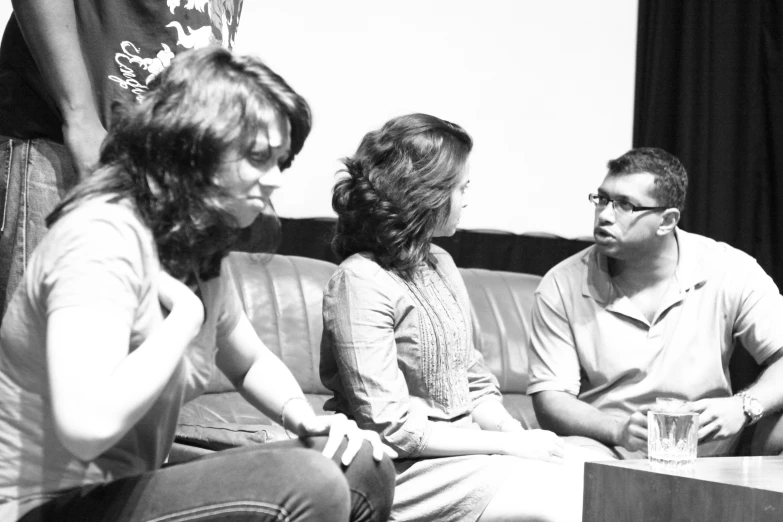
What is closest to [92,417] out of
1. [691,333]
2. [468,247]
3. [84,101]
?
[84,101]

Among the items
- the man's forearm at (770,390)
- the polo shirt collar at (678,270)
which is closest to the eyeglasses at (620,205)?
the polo shirt collar at (678,270)

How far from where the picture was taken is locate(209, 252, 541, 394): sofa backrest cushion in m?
2.70

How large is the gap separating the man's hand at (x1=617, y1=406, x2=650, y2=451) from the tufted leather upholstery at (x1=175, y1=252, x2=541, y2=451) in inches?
28.1

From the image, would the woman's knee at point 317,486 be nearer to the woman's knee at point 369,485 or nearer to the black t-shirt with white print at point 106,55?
the woman's knee at point 369,485

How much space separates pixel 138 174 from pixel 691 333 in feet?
5.79

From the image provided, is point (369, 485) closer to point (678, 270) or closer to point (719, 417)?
point (719, 417)

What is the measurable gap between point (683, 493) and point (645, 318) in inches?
38.9

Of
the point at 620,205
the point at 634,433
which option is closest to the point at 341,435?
the point at 634,433

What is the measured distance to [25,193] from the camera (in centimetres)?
158

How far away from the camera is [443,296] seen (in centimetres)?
203

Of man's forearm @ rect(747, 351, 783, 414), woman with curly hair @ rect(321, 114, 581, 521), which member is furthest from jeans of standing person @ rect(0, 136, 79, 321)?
man's forearm @ rect(747, 351, 783, 414)

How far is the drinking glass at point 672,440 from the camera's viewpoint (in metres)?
1.79

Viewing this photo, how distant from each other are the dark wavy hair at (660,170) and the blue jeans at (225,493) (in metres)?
1.76

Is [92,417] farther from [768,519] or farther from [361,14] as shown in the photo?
[361,14]
